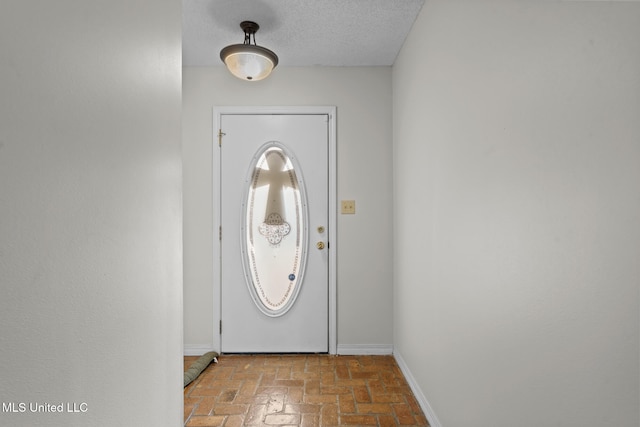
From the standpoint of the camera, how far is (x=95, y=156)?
2.82ft

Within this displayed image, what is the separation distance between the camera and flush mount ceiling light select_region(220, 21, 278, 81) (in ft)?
8.36

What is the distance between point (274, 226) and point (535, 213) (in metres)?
2.36

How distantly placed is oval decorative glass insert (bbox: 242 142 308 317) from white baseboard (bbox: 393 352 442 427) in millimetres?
1032

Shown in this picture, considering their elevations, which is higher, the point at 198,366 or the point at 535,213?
the point at 535,213

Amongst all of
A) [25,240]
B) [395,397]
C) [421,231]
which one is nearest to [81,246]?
[25,240]

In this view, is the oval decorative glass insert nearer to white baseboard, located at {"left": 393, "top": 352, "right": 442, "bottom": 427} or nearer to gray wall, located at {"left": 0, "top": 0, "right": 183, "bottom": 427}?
white baseboard, located at {"left": 393, "top": 352, "right": 442, "bottom": 427}

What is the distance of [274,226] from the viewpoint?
3242 millimetres

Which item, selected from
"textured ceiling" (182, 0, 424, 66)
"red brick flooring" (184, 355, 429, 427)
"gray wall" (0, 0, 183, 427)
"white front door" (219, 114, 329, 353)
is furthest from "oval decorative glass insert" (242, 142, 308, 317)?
"gray wall" (0, 0, 183, 427)

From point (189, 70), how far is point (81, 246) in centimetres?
282

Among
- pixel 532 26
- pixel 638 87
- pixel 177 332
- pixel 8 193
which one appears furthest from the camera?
pixel 177 332

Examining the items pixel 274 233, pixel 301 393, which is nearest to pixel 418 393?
pixel 301 393

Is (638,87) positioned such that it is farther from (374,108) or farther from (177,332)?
(374,108)

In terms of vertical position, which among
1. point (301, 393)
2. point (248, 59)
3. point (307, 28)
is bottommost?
point (301, 393)

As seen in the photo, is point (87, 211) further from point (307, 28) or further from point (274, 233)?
point (274, 233)
